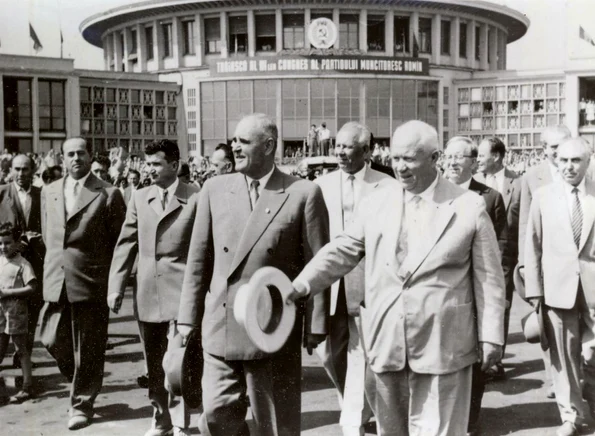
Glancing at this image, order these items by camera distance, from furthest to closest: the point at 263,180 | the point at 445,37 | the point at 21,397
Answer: the point at 445,37
the point at 21,397
the point at 263,180

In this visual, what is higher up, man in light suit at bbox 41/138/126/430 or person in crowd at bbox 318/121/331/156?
person in crowd at bbox 318/121/331/156

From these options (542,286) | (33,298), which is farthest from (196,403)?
(33,298)

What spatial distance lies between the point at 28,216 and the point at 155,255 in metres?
2.36

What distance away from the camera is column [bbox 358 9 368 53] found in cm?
5397

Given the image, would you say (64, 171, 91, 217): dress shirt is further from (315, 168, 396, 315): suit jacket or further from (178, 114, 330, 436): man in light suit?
(178, 114, 330, 436): man in light suit

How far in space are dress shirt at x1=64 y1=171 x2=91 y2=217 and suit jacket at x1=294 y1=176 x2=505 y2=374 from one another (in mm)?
2943

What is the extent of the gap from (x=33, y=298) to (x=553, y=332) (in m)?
4.63

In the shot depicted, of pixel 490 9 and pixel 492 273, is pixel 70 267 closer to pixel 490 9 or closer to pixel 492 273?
pixel 492 273

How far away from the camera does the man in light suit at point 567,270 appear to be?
5684mm

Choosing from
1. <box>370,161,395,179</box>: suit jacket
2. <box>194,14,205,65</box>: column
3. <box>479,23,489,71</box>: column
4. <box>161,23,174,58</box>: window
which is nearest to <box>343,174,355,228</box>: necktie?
<box>370,161,395,179</box>: suit jacket

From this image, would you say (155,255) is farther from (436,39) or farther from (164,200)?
(436,39)

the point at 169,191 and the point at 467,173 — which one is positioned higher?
the point at 467,173

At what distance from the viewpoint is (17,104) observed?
43.4 metres

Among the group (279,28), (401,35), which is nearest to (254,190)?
(279,28)
